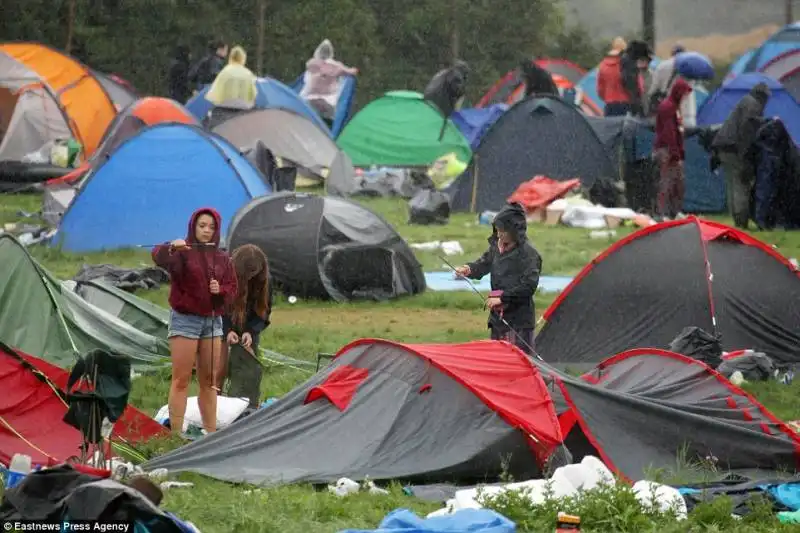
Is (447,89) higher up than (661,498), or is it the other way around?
(661,498)

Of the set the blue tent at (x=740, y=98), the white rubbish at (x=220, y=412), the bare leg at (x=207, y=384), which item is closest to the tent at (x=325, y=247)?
the white rubbish at (x=220, y=412)

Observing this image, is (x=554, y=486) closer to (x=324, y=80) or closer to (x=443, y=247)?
(x=443, y=247)

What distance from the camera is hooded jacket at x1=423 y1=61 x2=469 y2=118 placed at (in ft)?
94.5

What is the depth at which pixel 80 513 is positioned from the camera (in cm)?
616

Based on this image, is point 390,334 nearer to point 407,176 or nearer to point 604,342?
point 604,342

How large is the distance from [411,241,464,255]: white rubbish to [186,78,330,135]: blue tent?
846cm

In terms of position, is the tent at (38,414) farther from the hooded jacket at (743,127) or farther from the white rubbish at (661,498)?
the hooded jacket at (743,127)

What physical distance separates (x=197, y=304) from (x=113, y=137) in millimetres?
13074

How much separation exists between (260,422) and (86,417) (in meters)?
1.46

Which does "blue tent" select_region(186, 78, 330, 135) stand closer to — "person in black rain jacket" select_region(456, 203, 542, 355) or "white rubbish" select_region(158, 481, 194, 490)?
"person in black rain jacket" select_region(456, 203, 542, 355)

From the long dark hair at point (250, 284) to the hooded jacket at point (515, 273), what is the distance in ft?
4.60

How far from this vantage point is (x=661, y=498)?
7.80 meters

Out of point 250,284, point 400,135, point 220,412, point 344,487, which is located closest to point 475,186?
point 400,135

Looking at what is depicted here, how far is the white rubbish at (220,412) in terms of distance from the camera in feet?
32.6
